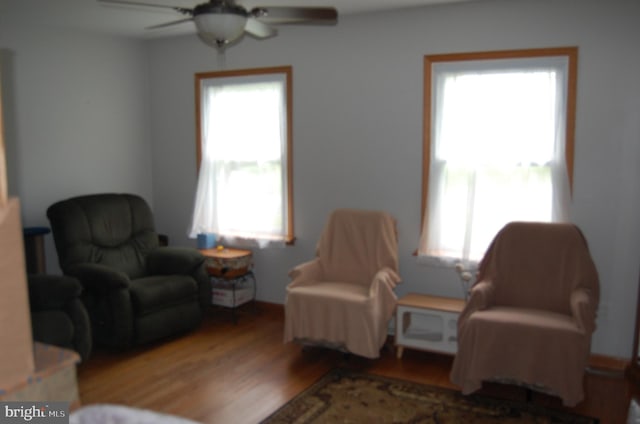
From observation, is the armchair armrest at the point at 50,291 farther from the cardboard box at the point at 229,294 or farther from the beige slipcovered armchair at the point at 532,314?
the beige slipcovered armchair at the point at 532,314

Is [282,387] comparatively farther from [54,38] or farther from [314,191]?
[54,38]

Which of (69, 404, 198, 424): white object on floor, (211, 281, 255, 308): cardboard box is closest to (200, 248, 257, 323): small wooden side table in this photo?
(211, 281, 255, 308): cardboard box

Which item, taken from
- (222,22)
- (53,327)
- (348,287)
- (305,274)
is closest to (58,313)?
(53,327)

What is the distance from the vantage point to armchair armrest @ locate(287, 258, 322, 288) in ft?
13.3

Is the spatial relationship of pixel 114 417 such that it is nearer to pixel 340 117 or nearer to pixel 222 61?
pixel 340 117

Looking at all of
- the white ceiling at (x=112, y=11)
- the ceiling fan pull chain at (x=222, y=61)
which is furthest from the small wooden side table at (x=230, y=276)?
the white ceiling at (x=112, y=11)

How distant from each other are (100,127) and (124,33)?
2.94 feet

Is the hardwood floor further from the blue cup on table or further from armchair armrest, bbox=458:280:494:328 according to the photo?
the blue cup on table

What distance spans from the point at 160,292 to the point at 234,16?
2255 millimetres

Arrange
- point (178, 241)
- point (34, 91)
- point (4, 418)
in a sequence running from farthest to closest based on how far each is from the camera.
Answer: point (178, 241) < point (34, 91) < point (4, 418)

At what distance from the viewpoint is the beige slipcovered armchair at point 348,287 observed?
145 inches

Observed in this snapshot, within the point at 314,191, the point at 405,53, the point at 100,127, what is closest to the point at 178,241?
the point at 100,127

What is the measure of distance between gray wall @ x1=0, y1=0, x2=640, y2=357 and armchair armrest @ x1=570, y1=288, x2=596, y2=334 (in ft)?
1.89

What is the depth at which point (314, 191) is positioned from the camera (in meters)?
4.65
